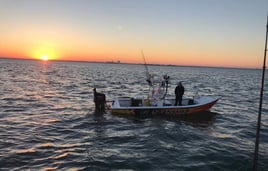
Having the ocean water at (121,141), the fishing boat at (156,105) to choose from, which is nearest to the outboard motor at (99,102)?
the ocean water at (121,141)

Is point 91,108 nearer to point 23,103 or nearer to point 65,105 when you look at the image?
point 65,105

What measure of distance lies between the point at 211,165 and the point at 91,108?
499 inches

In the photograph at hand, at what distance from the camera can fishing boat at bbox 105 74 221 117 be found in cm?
1748

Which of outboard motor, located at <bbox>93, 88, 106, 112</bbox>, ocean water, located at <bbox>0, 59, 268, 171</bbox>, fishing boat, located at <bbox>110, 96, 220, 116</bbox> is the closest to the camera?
ocean water, located at <bbox>0, 59, 268, 171</bbox>

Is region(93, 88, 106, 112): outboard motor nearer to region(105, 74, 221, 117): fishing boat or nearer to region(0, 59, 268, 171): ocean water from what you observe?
region(0, 59, 268, 171): ocean water

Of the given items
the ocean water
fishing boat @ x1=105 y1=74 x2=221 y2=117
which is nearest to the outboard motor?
the ocean water

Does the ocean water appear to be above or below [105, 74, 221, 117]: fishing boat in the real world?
below

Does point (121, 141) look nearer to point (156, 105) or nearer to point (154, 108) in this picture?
point (154, 108)

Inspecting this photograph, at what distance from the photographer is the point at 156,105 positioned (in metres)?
18.2

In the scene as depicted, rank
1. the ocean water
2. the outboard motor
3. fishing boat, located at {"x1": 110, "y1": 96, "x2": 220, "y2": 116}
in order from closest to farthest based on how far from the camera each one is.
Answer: the ocean water < fishing boat, located at {"x1": 110, "y1": 96, "x2": 220, "y2": 116} < the outboard motor

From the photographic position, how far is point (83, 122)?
52.6 feet

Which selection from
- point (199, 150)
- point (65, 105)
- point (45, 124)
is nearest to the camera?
point (199, 150)

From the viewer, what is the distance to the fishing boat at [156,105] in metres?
17.5

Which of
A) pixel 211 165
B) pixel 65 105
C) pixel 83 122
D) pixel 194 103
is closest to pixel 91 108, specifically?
pixel 65 105
